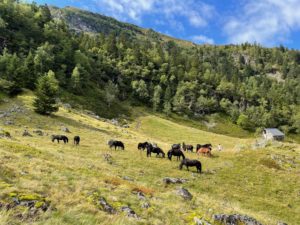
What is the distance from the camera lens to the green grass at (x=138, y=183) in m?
14.1

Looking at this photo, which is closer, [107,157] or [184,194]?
[184,194]

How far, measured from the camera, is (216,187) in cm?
3241

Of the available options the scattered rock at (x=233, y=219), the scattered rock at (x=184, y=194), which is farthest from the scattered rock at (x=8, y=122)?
the scattered rock at (x=233, y=219)

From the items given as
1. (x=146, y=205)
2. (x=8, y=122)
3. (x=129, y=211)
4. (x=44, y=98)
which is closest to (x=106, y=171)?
(x=146, y=205)

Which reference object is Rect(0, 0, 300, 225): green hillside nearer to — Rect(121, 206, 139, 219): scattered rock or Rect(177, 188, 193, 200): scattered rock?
Rect(121, 206, 139, 219): scattered rock

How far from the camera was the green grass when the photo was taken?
14.1m

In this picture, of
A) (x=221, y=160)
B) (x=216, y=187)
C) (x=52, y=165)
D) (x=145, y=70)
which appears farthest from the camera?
(x=145, y=70)

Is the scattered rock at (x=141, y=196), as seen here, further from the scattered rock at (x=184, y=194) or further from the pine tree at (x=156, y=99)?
the pine tree at (x=156, y=99)

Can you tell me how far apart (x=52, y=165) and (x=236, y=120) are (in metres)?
166

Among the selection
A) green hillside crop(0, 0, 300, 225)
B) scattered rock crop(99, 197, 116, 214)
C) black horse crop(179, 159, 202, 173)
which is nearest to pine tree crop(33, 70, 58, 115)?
A: green hillside crop(0, 0, 300, 225)

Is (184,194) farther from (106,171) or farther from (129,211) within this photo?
(106,171)

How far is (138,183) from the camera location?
26.3m

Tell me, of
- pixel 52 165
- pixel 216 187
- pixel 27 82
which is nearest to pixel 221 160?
pixel 216 187

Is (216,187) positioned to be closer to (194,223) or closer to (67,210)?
(194,223)
